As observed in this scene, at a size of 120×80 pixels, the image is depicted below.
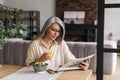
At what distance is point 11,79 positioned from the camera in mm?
1744

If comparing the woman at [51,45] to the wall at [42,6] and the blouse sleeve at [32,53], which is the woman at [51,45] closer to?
the blouse sleeve at [32,53]

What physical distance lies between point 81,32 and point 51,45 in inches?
211

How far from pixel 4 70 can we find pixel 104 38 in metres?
0.93

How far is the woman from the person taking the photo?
88.4 inches

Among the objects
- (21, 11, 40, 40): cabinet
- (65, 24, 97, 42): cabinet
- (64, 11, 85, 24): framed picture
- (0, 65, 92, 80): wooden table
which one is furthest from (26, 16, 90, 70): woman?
(21, 11, 40, 40): cabinet

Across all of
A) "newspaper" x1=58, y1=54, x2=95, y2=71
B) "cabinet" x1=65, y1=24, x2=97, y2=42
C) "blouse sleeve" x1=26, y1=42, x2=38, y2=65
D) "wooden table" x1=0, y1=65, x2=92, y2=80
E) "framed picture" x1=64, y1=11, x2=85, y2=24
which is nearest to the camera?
"wooden table" x1=0, y1=65, x2=92, y2=80

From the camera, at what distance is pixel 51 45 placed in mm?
2312

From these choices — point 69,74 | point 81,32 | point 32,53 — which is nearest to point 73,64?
point 69,74

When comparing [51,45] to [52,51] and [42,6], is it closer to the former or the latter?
[52,51]

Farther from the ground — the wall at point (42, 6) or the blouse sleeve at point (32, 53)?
the wall at point (42, 6)

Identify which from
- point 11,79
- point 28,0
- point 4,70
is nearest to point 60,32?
point 4,70

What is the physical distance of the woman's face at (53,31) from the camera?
2273mm

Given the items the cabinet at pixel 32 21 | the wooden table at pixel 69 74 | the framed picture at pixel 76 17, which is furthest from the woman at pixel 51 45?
the cabinet at pixel 32 21

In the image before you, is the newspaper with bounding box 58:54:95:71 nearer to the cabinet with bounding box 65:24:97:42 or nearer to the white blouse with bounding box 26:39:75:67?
the white blouse with bounding box 26:39:75:67
